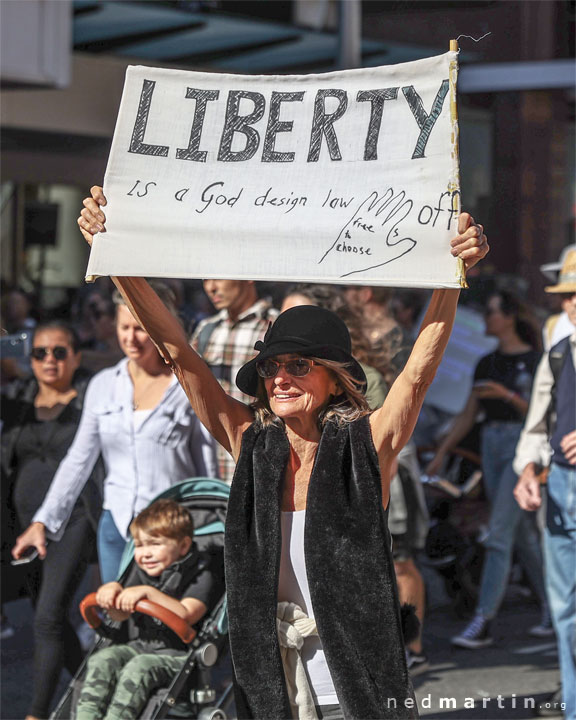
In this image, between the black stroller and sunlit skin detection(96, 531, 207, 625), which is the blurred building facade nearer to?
the black stroller

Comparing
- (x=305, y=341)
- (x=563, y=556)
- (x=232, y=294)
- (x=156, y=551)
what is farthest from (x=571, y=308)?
(x=305, y=341)

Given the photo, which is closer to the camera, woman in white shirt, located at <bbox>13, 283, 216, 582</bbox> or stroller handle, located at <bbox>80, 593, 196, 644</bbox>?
stroller handle, located at <bbox>80, 593, 196, 644</bbox>

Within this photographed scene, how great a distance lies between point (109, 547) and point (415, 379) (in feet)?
8.26

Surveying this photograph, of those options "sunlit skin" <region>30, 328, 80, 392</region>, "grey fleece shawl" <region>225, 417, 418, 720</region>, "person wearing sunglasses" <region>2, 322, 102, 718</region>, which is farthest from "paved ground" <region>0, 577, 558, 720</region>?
"grey fleece shawl" <region>225, 417, 418, 720</region>

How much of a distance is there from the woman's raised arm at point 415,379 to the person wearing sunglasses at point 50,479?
2.47 m

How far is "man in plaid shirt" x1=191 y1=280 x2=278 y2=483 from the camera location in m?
5.89

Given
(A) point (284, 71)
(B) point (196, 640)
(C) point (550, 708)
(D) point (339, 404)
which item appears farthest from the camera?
(A) point (284, 71)

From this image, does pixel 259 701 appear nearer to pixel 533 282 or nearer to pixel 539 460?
pixel 539 460

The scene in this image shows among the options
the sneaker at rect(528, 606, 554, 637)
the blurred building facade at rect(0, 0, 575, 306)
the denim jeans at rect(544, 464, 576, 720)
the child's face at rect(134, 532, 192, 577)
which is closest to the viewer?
the child's face at rect(134, 532, 192, 577)

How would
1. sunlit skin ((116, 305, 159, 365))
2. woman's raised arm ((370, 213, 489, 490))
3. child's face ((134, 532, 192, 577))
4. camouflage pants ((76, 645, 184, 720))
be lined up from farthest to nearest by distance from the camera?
sunlit skin ((116, 305, 159, 365))
child's face ((134, 532, 192, 577))
camouflage pants ((76, 645, 184, 720))
woman's raised arm ((370, 213, 489, 490))

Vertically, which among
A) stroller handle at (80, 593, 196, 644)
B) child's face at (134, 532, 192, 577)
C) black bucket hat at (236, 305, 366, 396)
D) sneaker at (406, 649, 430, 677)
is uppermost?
black bucket hat at (236, 305, 366, 396)

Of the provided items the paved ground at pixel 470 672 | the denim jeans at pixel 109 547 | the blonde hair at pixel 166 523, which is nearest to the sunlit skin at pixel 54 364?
the denim jeans at pixel 109 547

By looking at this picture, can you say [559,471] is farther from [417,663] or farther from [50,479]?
[50,479]

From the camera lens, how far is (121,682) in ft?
14.4
